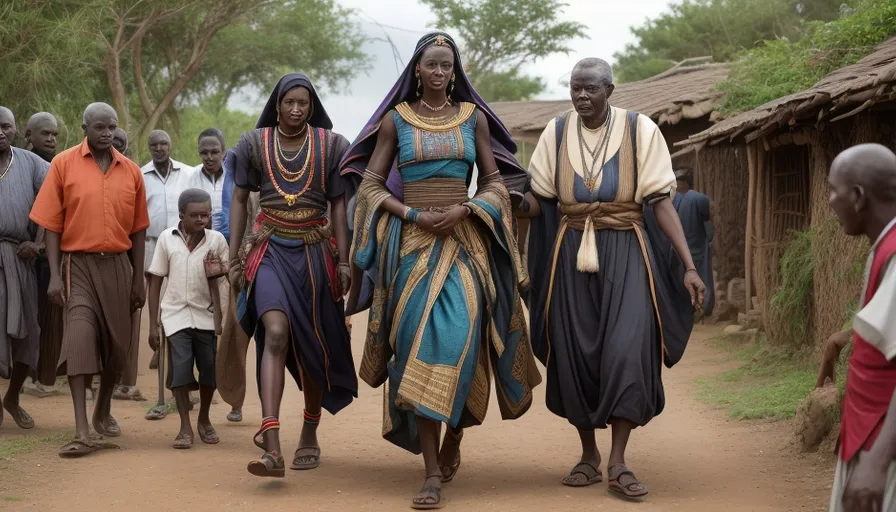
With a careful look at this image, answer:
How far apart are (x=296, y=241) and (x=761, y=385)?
500cm

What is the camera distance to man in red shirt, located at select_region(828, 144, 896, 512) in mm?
3441

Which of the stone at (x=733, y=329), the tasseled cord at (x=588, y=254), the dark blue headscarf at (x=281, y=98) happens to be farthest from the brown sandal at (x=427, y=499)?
the stone at (x=733, y=329)

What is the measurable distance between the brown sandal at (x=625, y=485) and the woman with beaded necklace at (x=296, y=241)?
1677mm

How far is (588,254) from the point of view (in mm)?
6656

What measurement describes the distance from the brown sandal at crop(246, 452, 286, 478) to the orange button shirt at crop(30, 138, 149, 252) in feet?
6.95

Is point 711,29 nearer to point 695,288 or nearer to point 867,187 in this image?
point 695,288

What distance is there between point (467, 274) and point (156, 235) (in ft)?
15.1

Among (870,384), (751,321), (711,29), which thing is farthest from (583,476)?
(711,29)

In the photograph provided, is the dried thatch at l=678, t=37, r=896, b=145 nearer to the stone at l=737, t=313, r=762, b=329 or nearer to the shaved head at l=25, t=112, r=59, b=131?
the stone at l=737, t=313, r=762, b=329

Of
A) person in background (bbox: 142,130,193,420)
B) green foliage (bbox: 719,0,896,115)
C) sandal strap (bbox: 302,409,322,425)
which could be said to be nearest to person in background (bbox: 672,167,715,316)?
green foliage (bbox: 719,0,896,115)

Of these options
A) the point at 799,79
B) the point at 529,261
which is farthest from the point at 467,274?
the point at 799,79

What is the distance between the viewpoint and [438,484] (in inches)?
247

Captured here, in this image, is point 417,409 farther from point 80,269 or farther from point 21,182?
point 21,182

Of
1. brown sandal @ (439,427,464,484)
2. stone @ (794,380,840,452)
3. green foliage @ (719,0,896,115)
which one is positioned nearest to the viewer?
brown sandal @ (439,427,464,484)
